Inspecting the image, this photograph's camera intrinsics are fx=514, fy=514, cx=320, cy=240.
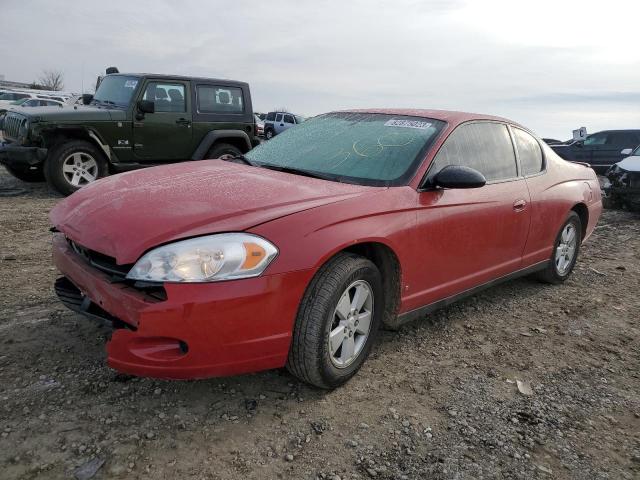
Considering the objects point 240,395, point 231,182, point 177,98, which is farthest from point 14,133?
point 240,395

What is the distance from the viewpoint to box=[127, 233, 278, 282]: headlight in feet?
7.09

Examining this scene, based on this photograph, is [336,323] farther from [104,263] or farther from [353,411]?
[104,263]

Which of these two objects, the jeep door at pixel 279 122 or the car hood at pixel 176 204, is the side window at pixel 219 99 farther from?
the jeep door at pixel 279 122

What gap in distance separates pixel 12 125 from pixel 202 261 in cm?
714

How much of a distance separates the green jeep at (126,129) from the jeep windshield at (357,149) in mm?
4803

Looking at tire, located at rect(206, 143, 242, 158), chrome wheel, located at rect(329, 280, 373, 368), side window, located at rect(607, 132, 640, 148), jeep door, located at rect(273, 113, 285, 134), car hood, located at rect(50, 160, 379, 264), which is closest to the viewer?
car hood, located at rect(50, 160, 379, 264)

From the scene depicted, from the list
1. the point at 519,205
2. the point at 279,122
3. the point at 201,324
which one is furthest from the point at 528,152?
the point at 279,122

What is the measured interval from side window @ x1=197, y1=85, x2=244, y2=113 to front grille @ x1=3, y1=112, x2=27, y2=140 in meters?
2.62

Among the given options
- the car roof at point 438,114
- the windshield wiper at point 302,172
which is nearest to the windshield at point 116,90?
the car roof at point 438,114

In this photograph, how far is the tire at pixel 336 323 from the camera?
244cm

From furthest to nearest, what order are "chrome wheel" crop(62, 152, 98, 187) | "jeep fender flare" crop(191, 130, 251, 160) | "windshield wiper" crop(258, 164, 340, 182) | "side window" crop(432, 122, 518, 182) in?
"jeep fender flare" crop(191, 130, 251, 160) < "chrome wheel" crop(62, 152, 98, 187) < "side window" crop(432, 122, 518, 182) < "windshield wiper" crop(258, 164, 340, 182)

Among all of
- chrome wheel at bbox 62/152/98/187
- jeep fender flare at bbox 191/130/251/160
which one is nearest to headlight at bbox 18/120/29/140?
chrome wheel at bbox 62/152/98/187

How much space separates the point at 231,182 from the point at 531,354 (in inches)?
Result: 86.1

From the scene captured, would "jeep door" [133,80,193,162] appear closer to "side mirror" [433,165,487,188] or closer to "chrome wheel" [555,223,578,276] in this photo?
"chrome wheel" [555,223,578,276]
